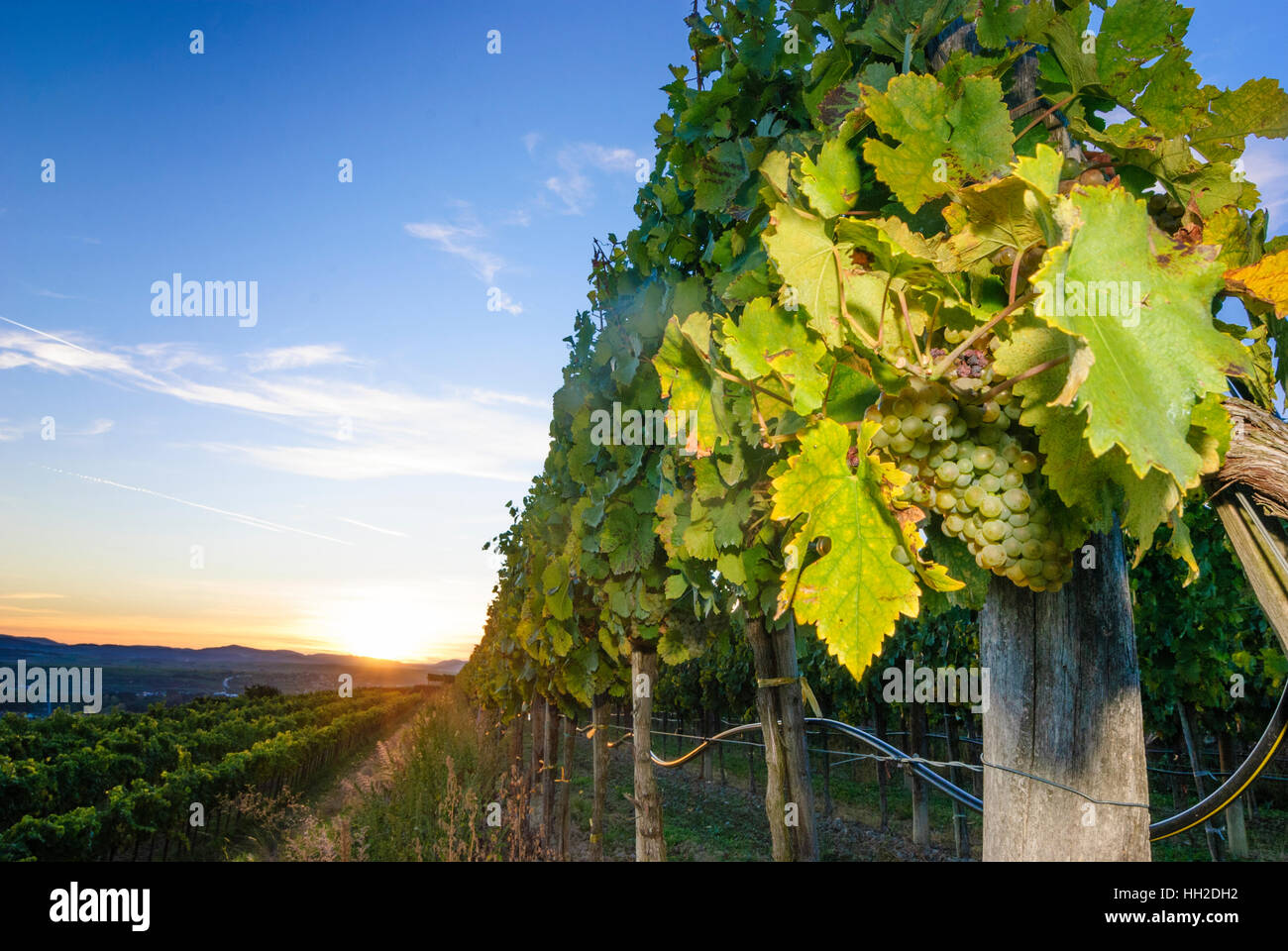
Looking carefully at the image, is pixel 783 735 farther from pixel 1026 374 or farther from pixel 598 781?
pixel 598 781

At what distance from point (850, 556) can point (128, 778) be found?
23222 mm

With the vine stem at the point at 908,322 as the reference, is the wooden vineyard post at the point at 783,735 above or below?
below

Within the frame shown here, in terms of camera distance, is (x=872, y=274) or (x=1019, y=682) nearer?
(x=872, y=274)

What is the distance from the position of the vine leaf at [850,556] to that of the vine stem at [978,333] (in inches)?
4.2

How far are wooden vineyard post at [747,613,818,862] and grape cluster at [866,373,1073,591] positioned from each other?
2.35m

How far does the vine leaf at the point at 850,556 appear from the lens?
902 mm

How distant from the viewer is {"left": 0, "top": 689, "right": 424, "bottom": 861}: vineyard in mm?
14188

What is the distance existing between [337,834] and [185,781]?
12.7 m

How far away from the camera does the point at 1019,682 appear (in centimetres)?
115

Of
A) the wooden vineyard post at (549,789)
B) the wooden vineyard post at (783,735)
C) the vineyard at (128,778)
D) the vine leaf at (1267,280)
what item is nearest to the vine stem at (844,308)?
the vine leaf at (1267,280)

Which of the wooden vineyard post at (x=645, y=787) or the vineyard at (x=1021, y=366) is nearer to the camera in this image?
the vineyard at (x=1021, y=366)

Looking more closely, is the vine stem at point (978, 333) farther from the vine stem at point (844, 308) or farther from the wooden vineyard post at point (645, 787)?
the wooden vineyard post at point (645, 787)
